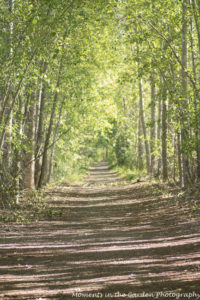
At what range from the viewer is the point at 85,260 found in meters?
7.89

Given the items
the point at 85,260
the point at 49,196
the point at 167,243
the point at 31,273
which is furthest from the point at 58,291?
the point at 49,196

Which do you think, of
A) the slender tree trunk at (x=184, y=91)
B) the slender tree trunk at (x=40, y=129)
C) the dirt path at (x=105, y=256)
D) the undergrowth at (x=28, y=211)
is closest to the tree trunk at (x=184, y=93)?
the slender tree trunk at (x=184, y=91)

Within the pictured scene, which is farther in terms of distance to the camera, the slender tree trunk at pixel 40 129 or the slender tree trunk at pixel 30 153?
the slender tree trunk at pixel 40 129

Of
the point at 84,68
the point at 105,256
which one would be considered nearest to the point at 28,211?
the point at 105,256

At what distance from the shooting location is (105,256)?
8.18m

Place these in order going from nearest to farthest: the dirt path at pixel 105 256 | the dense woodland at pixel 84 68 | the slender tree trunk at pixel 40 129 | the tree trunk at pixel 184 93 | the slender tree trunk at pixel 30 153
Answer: the dirt path at pixel 105 256, the dense woodland at pixel 84 68, the tree trunk at pixel 184 93, the slender tree trunk at pixel 30 153, the slender tree trunk at pixel 40 129

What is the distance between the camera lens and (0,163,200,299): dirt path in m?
5.85

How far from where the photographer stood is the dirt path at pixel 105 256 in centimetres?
Answer: 585

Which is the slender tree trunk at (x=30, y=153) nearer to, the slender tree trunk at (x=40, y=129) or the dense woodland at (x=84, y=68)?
the dense woodland at (x=84, y=68)

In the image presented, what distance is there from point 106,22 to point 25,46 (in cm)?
501

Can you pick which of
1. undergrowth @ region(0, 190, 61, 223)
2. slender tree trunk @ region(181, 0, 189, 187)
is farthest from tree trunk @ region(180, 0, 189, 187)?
undergrowth @ region(0, 190, 61, 223)

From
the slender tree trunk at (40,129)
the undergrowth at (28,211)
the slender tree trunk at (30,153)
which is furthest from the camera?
the slender tree trunk at (40,129)

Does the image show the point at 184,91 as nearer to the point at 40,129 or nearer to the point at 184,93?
the point at 184,93

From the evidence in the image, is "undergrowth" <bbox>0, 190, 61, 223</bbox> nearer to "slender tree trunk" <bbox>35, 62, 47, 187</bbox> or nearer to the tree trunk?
"slender tree trunk" <bbox>35, 62, 47, 187</bbox>
